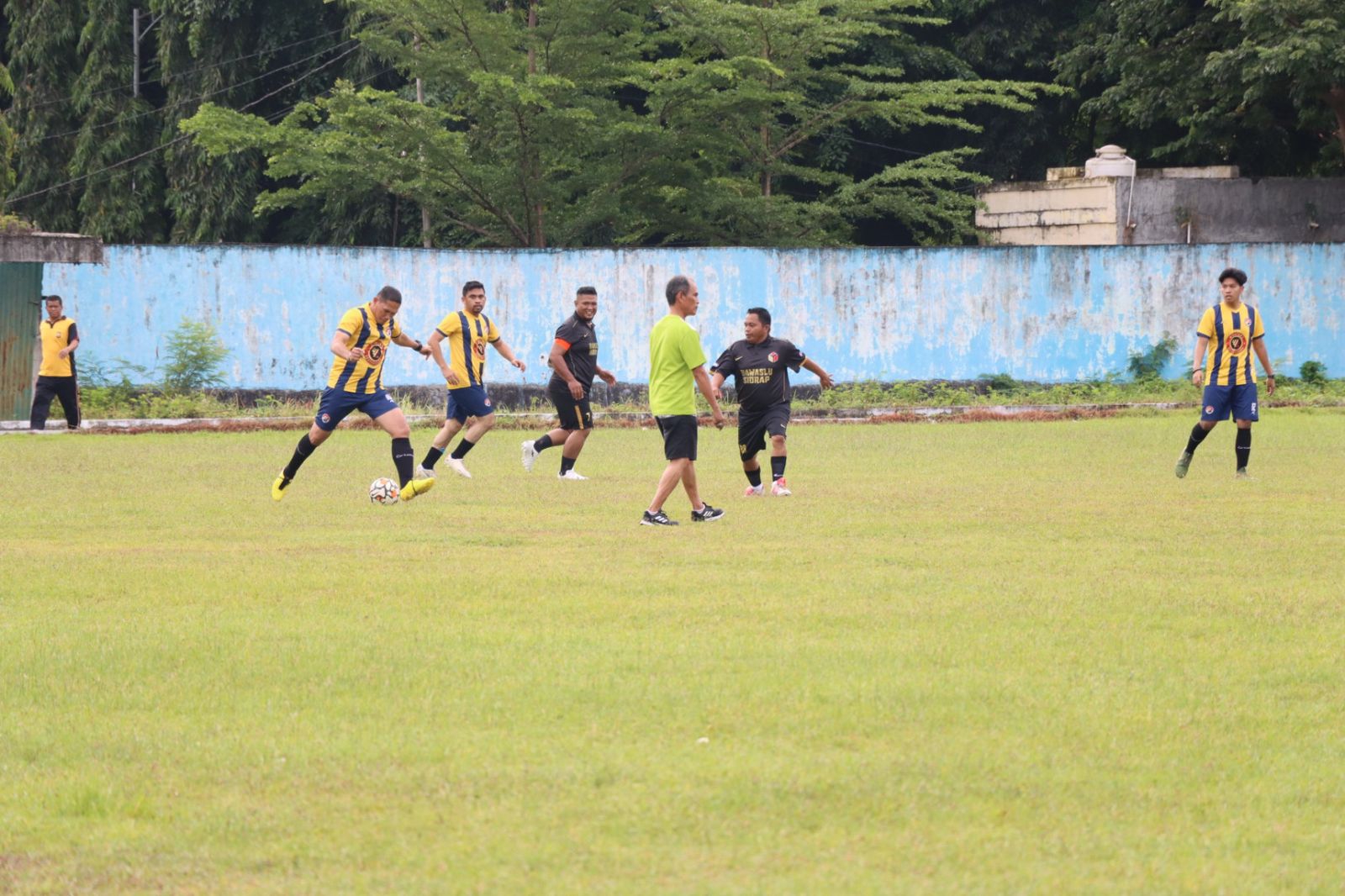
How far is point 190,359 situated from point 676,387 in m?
16.0

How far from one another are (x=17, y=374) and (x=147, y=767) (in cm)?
2067

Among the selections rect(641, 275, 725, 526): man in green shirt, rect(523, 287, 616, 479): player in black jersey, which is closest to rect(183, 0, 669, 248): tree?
rect(523, 287, 616, 479): player in black jersey

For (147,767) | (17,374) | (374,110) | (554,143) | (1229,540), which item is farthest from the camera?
(554,143)

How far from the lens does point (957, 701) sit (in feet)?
21.4

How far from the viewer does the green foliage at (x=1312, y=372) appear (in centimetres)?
2800

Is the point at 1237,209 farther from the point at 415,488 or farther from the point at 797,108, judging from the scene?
the point at 415,488

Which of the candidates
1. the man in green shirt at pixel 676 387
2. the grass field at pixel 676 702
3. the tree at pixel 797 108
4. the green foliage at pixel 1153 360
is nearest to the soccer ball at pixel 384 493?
the grass field at pixel 676 702

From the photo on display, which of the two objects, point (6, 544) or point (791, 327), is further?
point (791, 327)

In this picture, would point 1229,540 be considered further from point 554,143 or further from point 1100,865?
point 554,143

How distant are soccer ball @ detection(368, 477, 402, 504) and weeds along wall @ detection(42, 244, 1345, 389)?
13.6 m

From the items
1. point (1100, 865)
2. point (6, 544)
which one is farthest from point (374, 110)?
point (1100, 865)

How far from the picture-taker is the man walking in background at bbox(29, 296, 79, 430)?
22.2 m

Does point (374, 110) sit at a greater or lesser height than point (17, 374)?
greater

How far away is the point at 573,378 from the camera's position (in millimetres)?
Answer: 15844
